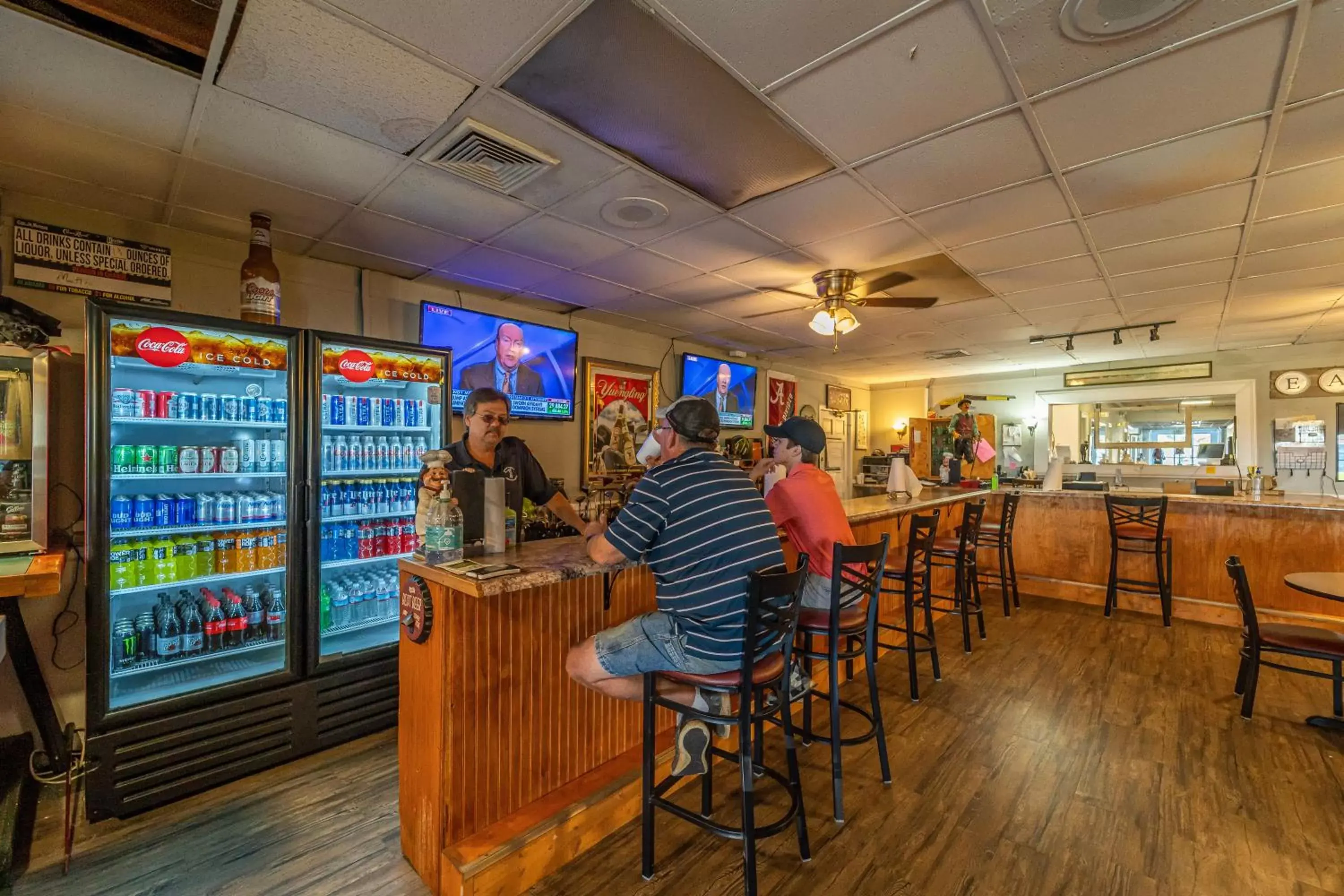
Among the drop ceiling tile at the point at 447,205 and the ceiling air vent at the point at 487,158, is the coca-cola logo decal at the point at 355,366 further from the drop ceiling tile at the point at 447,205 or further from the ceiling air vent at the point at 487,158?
the ceiling air vent at the point at 487,158

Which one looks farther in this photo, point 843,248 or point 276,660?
point 843,248

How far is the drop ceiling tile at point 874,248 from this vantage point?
3.10 meters

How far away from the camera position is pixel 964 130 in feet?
7.00

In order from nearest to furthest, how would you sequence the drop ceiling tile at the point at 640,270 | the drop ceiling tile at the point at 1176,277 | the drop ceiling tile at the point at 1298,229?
the drop ceiling tile at the point at 1298,229
the drop ceiling tile at the point at 640,270
the drop ceiling tile at the point at 1176,277

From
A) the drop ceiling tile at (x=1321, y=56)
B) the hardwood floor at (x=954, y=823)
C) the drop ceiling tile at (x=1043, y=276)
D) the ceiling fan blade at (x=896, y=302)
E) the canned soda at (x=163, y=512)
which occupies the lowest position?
the hardwood floor at (x=954, y=823)

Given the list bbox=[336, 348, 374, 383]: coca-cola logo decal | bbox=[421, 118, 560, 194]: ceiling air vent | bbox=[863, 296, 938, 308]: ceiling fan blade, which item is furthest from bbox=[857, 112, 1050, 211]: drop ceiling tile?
bbox=[336, 348, 374, 383]: coca-cola logo decal

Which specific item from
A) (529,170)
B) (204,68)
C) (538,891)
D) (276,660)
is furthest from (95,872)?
(529,170)

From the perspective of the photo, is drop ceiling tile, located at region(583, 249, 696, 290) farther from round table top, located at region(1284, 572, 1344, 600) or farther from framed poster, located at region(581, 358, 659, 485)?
round table top, located at region(1284, 572, 1344, 600)

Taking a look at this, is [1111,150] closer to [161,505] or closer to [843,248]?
[843,248]

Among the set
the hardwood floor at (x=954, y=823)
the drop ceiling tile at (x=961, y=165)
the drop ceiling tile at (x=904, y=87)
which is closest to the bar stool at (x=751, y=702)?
the hardwood floor at (x=954, y=823)

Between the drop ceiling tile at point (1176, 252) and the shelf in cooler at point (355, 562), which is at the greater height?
the drop ceiling tile at point (1176, 252)

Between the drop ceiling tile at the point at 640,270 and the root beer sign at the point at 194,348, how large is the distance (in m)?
1.86

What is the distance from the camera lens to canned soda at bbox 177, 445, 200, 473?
2658 millimetres

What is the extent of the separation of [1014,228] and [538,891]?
371cm
